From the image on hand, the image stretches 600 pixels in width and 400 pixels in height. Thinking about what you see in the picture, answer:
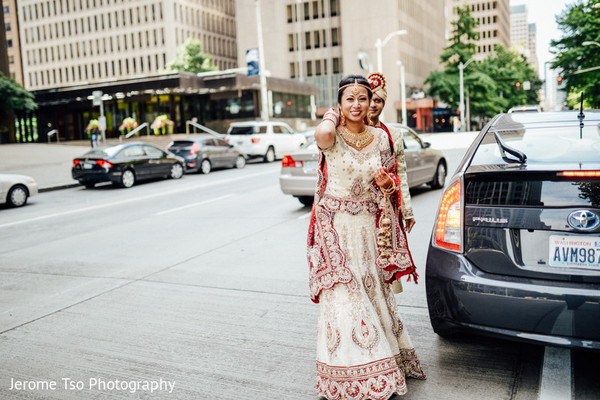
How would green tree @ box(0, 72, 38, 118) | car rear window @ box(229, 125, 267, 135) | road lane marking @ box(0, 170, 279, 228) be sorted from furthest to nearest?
green tree @ box(0, 72, 38, 118) < car rear window @ box(229, 125, 267, 135) < road lane marking @ box(0, 170, 279, 228)

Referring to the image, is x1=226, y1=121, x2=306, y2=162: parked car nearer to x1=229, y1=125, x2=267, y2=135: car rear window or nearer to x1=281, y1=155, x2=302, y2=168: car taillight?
x1=229, y1=125, x2=267, y2=135: car rear window

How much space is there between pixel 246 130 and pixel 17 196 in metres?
13.2

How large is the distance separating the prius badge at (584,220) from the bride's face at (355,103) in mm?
1302

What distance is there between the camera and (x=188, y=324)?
473 centimetres

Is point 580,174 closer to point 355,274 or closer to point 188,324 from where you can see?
point 355,274

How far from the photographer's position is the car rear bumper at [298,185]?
1084cm

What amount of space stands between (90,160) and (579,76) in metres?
33.0

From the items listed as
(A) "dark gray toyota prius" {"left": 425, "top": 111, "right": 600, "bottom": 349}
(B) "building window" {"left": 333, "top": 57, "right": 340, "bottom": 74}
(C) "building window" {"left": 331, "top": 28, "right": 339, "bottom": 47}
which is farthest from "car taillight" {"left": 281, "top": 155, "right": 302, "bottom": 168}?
(C) "building window" {"left": 331, "top": 28, "right": 339, "bottom": 47}

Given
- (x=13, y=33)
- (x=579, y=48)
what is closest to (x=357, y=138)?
(x=579, y=48)

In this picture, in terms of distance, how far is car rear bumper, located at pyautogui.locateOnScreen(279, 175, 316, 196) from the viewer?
35.6 feet

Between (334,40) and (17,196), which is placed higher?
(334,40)

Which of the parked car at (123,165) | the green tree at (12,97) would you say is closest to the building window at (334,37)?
the green tree at (12,97)

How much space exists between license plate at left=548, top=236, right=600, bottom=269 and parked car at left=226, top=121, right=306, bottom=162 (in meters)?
22.5

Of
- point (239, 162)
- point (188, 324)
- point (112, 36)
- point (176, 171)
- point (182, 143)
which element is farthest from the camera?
point (112, 36)
